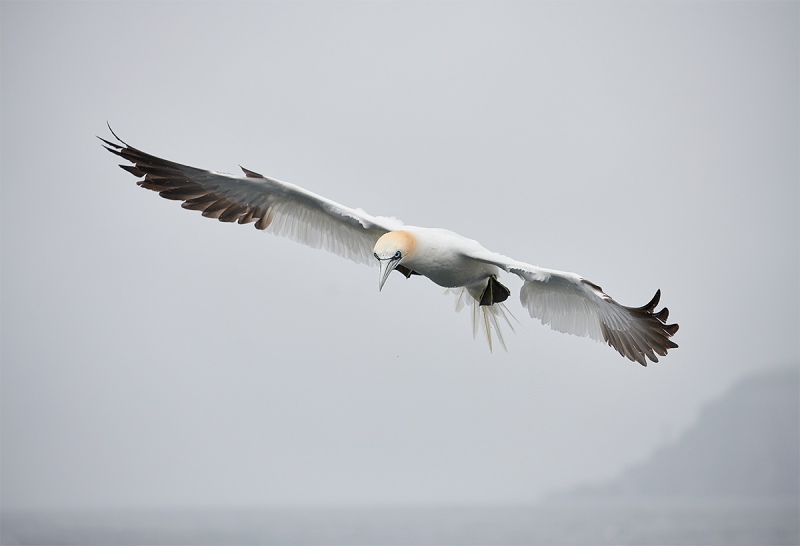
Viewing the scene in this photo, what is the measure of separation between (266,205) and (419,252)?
2445 mm

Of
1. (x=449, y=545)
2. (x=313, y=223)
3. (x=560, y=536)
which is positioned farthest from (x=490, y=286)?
(x=560, y=536)

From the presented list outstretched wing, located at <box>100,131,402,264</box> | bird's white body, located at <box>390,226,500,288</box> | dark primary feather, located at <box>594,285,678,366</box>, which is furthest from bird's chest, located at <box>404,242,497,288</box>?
dark primary feather, located at <box>594,285,678,366</box>

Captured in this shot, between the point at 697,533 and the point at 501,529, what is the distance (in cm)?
2087

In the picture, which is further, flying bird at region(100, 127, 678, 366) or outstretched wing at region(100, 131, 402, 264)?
outstretched wing at region(100, 131, 402, 264)

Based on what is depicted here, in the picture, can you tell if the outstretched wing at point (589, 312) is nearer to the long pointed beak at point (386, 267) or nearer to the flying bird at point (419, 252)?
the flying bird at point (419, 252)

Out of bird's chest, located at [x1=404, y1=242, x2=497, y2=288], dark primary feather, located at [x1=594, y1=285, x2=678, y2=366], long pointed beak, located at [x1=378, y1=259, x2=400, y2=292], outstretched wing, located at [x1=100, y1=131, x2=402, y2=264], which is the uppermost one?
outstretched wing, located at [x1=100, y1=131, x2=402, y2=264]

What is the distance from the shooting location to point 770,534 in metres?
83.4

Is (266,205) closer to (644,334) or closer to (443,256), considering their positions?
(443,256)

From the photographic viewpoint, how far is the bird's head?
1027 cm

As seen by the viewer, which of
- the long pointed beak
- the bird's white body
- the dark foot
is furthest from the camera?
the dark foot

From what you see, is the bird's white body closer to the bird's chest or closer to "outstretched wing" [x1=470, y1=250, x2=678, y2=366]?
the bird's chest

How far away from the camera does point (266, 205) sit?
12258 millimetres

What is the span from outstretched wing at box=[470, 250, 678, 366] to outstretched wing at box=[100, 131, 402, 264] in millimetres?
1643

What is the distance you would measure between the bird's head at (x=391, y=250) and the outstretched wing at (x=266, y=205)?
0.74 m
